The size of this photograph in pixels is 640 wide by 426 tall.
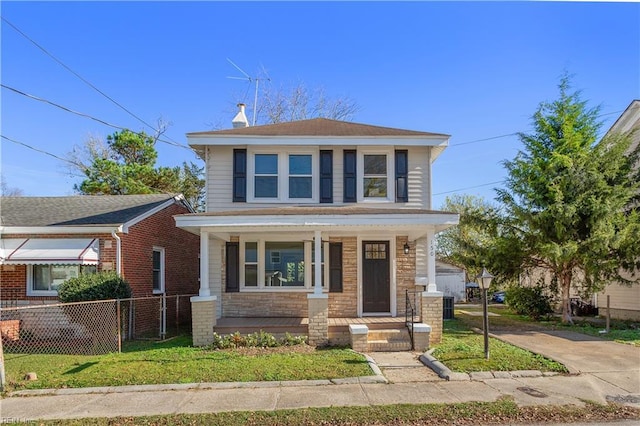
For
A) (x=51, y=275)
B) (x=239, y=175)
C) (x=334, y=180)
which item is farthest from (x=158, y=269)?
(x=334, y=180)

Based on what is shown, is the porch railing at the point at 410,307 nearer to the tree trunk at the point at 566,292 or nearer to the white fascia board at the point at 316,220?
the white fascia board at the point at 316,220

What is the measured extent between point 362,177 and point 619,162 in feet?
24.9

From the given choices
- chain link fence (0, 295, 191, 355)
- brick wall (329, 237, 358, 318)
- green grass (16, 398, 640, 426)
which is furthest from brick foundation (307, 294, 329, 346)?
chain link fence (0, 295, 191, 355)

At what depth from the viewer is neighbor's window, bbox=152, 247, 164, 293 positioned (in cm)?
1395

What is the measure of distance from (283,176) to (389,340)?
17.1ft

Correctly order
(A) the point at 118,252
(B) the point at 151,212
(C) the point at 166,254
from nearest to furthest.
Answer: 1. (A) the point at 118,252
2. (B) the point at 151,212
3. (C) the point at 166,254

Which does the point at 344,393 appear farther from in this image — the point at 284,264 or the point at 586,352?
the point at 284,264

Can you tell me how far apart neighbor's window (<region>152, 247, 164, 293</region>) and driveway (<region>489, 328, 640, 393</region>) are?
988cm

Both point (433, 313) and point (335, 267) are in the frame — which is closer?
point (433, 313)

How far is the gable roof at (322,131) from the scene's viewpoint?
12.2 meters

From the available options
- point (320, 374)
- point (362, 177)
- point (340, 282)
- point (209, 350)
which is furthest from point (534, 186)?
point (209, 350)

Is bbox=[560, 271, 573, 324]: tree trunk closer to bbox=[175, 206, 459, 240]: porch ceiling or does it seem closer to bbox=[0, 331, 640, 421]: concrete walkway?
bbox=[0, 331, 640, 421]: concrete walkway

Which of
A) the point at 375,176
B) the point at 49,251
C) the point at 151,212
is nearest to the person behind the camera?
the point at 49,251

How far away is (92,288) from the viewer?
10508mm
